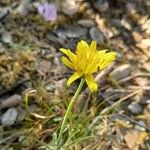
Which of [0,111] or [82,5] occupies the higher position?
[82,5]

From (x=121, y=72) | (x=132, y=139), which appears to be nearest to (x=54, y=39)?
(x=121, y=72)

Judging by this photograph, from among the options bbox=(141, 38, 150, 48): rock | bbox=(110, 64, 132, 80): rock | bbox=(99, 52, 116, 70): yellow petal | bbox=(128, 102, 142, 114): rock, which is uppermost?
bbox=(99, 52, 116, 70): yellow petal

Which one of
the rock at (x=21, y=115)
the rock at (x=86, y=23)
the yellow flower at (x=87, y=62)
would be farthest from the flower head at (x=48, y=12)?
the yellow flower at (x=87, y=62)

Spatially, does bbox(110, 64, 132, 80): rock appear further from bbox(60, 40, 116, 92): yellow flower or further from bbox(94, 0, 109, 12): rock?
bbox(60, 40, 116, 92): yellow flower

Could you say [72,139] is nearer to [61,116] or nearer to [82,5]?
[61,116]

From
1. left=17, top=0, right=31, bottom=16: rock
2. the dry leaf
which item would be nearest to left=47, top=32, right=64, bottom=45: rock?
left=17, top=0, right=31, bottom=16: rock

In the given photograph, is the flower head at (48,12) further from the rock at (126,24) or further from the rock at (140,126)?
the rock at (140,126)

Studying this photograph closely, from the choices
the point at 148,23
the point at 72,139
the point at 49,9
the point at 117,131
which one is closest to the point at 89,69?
the point at 72,139

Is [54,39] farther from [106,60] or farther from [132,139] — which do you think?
[106,60]
